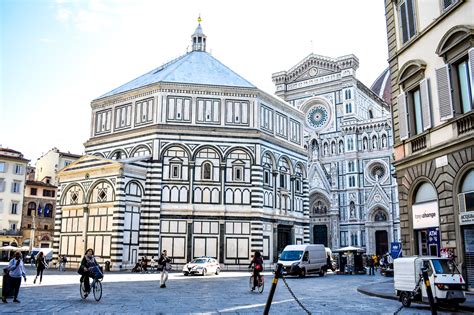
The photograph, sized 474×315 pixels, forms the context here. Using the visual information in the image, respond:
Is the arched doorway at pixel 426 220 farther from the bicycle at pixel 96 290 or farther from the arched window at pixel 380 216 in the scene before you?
the arched window at pixel 380 216

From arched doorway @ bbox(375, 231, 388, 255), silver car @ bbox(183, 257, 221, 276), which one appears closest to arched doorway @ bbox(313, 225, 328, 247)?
arched doorway @ bbox(375, 231, 388, 255)

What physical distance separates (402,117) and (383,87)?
65678mm

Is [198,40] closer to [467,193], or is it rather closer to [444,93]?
[444,93]

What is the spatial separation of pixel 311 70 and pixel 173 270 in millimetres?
42245

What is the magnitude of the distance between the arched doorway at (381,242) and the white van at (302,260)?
28164 millimetres

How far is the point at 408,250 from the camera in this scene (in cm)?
1806

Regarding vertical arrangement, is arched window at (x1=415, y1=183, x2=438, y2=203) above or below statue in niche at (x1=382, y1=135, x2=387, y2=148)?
below

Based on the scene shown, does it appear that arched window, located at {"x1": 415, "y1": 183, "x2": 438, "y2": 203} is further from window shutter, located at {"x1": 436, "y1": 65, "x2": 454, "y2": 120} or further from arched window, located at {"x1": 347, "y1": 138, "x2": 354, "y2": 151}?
arched window, located at {"x1": 347, "y1": 138, "x2": 354, "y2": 151}

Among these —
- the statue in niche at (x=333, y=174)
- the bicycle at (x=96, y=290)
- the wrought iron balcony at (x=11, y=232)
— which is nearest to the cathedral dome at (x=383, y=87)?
the statue in niche at (x=333, y=174)

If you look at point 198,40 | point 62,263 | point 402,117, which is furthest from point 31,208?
point 402,117

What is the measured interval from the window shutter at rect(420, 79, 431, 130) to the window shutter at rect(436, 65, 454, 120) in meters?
0.66

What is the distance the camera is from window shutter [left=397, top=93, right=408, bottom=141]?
1841 cm

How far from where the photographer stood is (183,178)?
35594 mm

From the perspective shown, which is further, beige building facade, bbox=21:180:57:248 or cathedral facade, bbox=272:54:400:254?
beige building facade, bbox=21:180:57:248
